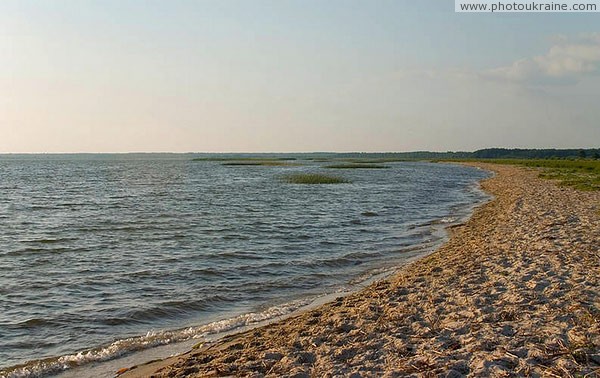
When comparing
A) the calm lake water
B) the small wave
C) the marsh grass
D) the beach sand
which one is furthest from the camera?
the marsh grass

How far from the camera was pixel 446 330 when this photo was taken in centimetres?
856

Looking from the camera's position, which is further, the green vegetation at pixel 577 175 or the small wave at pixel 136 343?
the green vegetation at pixel 577 175

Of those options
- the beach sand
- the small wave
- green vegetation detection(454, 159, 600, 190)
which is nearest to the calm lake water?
the small wave

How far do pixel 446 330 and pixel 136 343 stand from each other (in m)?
6.21

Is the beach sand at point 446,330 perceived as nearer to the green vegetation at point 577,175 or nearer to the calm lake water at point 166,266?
the calm lake water at point 166,266

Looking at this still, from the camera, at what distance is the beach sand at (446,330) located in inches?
278

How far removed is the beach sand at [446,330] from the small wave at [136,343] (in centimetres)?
90

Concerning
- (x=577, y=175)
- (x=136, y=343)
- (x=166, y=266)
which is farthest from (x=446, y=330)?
(x=577, y=175)

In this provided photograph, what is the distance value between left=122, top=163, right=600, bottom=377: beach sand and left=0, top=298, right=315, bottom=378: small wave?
90 centimetres

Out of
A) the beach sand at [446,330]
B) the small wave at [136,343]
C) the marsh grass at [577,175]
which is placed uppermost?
the marsh grass at [577,175]

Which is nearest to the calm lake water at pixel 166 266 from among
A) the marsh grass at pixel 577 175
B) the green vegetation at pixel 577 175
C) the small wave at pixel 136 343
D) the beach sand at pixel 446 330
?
the small wave at pixel 136 343

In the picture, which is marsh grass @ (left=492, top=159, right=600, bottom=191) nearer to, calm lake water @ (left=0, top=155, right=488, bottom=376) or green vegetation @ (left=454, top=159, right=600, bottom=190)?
green vegetation @ (left=454, top=159, right=600, bottom=190)

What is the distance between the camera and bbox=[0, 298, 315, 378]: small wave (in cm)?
882

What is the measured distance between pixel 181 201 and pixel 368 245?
22501 mm
